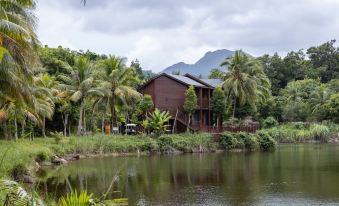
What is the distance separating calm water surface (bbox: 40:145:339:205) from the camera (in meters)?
18.2

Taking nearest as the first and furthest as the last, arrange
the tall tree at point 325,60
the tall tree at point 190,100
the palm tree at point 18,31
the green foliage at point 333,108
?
the palm tree at point 18,31, the tall tree at point 190,100, the green foliage at point 333,108, the tall tree at point 325,60

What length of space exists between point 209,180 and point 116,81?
1979 centimetres

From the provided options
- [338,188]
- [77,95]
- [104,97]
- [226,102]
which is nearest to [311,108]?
[226,102]

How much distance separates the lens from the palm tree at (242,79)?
159 feet

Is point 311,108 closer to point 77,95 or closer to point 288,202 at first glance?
point 77,95

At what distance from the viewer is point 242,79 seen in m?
48.7

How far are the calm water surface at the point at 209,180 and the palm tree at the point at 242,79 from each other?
1418 cm

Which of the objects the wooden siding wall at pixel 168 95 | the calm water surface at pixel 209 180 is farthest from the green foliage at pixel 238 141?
the calm water surface at pixel 209 180

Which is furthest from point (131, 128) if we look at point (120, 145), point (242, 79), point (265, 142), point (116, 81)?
point (265, 142)

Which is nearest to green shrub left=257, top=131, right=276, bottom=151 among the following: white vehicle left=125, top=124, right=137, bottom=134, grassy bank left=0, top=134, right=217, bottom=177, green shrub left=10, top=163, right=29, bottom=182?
grassy bank left=0, top=134, right=217, bottom=177

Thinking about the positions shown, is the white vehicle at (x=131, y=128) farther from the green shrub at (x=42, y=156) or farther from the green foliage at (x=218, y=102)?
the green shrub at (x=42, y=156)

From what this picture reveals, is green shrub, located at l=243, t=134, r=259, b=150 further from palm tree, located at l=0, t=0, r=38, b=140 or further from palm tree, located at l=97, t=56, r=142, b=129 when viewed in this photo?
palm tree, located at l=0, t=0, r=38, b=140

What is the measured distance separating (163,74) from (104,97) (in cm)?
799

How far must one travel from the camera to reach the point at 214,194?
19.1 m
